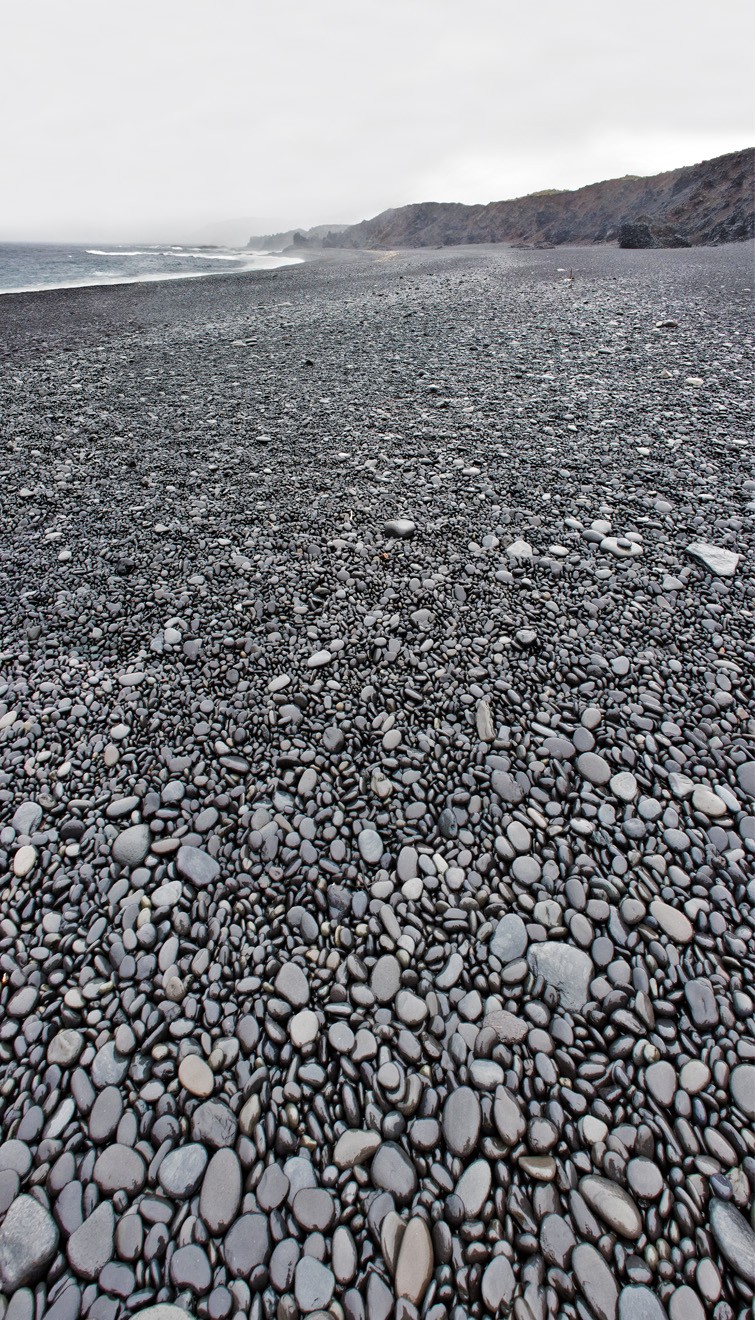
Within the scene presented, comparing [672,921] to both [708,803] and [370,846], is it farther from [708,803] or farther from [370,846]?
[370,846]

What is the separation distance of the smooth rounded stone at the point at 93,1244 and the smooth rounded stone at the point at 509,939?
4.64ft

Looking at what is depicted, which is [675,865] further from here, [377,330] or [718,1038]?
[377,330]

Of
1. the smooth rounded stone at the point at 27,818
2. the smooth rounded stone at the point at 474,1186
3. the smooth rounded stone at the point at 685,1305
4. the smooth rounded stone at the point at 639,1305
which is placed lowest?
the smooth rounded stone at the point at 639,1305

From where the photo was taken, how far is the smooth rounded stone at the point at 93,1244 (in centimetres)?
145

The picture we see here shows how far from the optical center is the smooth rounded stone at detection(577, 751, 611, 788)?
2627mm

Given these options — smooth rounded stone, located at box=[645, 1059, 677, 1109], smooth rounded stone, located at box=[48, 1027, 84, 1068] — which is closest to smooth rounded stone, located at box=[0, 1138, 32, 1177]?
smooth rounded stone, located at box=[48, 1027, 84, 1068]

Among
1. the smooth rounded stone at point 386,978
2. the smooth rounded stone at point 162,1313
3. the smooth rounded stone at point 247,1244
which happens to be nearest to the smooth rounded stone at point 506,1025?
the smooth rounded stone at point 386,978

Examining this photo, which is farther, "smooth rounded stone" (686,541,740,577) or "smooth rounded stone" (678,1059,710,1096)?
"smooth rounded stone" (686,541,740,577)

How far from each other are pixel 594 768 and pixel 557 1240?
171cm

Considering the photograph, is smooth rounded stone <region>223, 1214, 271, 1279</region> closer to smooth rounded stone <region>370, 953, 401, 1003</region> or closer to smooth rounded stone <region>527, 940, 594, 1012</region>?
smooth rounded stone <region>370, 953, 401, 1003</region>

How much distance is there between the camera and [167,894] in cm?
228

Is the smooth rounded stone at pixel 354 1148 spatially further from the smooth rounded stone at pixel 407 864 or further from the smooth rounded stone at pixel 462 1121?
the smooth rounded stone at pixel 407 864

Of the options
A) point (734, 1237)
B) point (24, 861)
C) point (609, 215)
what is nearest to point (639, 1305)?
point (734, 1237)

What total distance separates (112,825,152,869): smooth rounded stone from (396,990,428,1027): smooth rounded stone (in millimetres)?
1297
